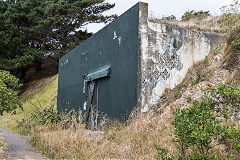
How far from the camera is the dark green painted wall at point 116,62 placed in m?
8.07

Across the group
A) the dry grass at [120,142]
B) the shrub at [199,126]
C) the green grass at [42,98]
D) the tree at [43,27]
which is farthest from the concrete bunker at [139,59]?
the tree at [43,27]

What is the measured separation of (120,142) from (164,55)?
324cm

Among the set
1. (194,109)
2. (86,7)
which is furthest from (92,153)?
(86,7)

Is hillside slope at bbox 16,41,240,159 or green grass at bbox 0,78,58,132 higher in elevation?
hillside slope at bbox 16,41,240,159

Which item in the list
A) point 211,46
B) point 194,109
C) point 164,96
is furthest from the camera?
point 211,46

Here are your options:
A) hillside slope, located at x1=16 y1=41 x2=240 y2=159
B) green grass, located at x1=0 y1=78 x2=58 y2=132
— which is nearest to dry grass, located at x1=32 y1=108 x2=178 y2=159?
hillside slope, located at x1=16 y1=41 x2=240 y2=159

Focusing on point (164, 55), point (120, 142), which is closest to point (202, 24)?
point (164, 55)

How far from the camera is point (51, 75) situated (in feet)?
85.3

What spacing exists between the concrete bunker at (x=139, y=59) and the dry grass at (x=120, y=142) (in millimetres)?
1077

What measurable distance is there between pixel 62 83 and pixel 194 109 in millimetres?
12518

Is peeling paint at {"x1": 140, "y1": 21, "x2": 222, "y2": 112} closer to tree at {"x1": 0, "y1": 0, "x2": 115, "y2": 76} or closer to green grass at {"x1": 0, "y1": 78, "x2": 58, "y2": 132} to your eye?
green grass at {"x1": 0, "y1": 78, "x2": 58, "y2": 132}

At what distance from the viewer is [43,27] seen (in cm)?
2314

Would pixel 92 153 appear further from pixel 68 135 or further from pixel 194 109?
pixel 194 109

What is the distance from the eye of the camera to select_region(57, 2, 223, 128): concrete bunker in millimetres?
7852
